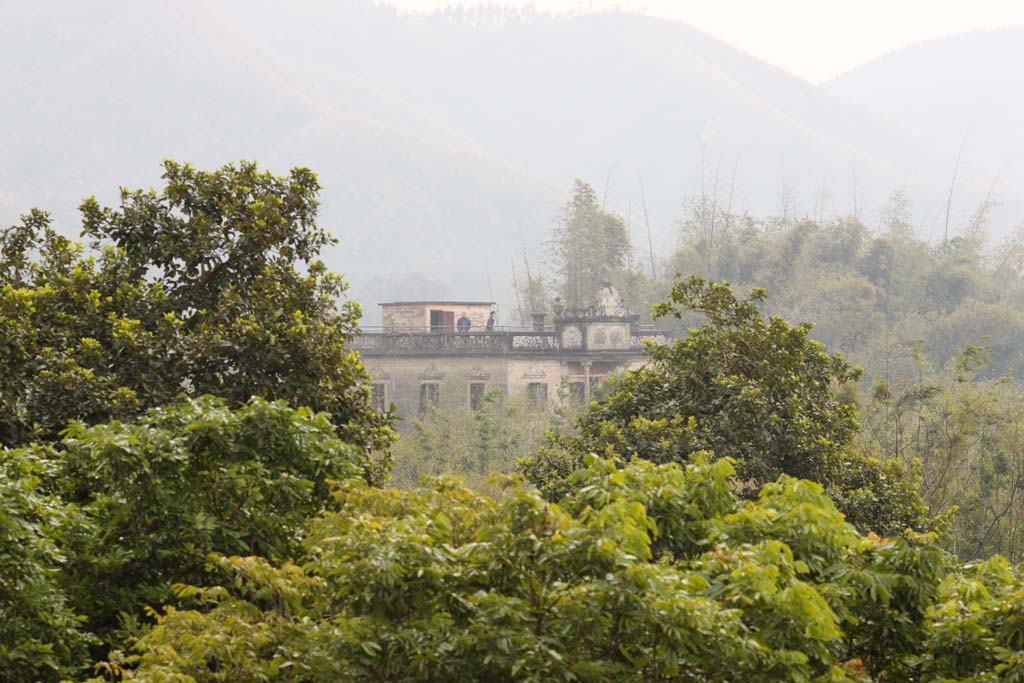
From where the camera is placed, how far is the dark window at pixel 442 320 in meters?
39.4

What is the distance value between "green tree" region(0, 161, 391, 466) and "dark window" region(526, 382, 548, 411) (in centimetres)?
2243

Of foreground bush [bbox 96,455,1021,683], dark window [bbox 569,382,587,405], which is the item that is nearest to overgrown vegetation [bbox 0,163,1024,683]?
foreground bush [bbox 96,455,1021,683]

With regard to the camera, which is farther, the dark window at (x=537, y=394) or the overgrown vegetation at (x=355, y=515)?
the dark window at (x=537, y=394)

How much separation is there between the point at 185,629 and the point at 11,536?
4.54 feet

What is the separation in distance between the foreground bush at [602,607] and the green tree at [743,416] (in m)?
5.21

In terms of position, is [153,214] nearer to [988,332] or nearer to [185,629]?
[185,629]

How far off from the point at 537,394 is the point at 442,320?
420cm

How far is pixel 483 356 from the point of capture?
38.2 metres

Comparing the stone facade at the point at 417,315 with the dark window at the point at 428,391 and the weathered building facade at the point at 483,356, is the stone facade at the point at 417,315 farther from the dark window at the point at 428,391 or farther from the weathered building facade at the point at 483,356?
the dark window at the point at 428,391

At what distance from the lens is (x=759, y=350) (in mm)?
13773

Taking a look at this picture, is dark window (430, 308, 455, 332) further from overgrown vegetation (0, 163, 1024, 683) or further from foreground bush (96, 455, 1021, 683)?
foreground bush (96, 455, 1021, 683)

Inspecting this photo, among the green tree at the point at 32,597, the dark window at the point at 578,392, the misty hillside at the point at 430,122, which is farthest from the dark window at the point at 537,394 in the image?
the misty hillside at the point at 430,122

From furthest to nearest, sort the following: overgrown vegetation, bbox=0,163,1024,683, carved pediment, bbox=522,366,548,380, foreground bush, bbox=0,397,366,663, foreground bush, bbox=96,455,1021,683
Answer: carved pediment, bbox=522,366,548,380
foreground bush, bbox=0,397,366,663
overgrown vegetation, bbox=0,163,1024,683
foreground bush, bbox=96,455,1021,683

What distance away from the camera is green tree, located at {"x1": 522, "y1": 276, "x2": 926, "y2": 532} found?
1302cm
